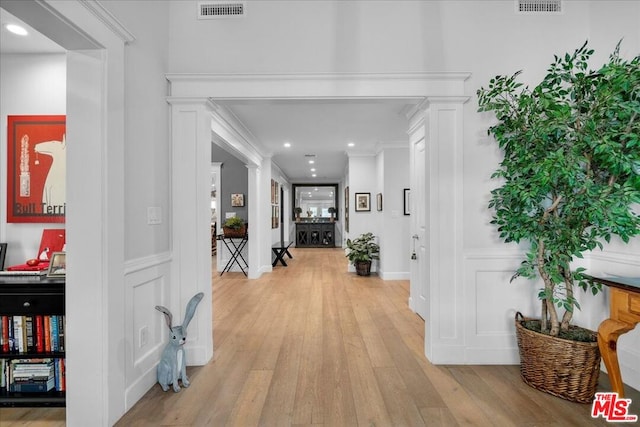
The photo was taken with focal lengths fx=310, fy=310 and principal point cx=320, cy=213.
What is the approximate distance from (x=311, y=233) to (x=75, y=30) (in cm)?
1016

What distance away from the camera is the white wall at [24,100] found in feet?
7.91

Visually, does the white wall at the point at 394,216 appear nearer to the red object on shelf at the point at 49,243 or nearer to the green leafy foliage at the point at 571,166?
the green leafy foliage at the point at 571,166

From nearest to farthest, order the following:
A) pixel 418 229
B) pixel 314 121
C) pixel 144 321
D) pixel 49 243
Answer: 1. pixel 144 321
2. pixel 49 243
3. pixel 418 229
4. pixel 314 121

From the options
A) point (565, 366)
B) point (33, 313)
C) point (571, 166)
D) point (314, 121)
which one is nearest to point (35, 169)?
point (33, 313)

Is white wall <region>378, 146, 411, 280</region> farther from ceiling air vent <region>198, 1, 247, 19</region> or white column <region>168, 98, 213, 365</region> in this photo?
white column <region>168, 98, 213, 365</region>

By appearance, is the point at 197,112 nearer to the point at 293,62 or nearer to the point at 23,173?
the point at 293,62

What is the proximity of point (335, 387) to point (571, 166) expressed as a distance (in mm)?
2073

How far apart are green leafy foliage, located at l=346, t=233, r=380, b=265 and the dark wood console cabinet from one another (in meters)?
5.29

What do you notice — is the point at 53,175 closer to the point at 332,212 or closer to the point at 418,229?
the point at 418,229

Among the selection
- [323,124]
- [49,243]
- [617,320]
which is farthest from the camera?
[323,124]

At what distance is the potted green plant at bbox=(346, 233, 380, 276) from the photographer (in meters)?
5.99

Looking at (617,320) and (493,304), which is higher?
(617,320)

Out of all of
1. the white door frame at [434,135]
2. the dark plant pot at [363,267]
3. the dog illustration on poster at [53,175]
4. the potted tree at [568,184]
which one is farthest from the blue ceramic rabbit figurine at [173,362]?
the dark plant pot at [363,267]

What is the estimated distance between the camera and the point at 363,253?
6035 mm
